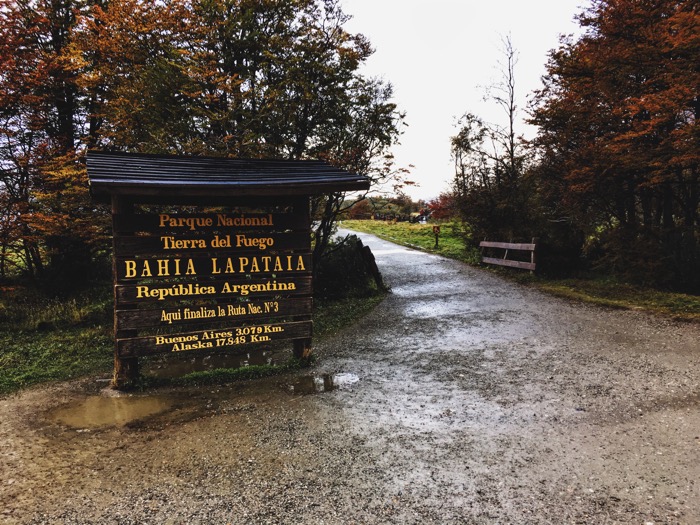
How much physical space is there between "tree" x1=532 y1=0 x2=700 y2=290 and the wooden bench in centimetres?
177

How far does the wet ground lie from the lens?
10.5ft

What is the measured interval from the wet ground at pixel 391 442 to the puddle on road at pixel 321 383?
1.2 inches

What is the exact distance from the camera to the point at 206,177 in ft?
19.3

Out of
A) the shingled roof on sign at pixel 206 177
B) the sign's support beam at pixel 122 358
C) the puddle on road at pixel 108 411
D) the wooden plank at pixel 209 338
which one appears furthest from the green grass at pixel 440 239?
the puddle on road at pixel 108 411

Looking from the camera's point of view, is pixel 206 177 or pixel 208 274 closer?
pixel 206 177

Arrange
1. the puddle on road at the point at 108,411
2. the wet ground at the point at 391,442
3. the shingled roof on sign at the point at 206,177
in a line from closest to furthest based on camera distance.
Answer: the wet ground at the point at 391,442
the puddle on road at the point at 108,411
the shingled roof on sign at the point at 206,177

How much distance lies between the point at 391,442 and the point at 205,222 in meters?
3.98

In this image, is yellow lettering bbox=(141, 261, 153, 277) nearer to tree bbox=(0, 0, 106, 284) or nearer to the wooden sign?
the wooden sign

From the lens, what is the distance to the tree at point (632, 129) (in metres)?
8.95

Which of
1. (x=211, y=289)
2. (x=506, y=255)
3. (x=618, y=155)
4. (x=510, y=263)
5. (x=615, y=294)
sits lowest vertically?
(x=615, y=294)

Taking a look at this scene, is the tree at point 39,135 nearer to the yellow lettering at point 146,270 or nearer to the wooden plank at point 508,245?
the yellow lettering at point 146,270

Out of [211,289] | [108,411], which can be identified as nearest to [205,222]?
[211,289]

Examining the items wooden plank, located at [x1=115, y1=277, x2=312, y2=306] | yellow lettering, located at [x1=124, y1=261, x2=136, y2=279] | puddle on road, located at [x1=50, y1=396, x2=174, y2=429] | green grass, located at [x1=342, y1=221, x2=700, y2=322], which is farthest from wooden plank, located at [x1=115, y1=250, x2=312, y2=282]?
green grass, located at [x1=342, y1=221, x2=700, y2=322]

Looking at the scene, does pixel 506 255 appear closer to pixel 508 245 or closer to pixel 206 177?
pixel 508 245
